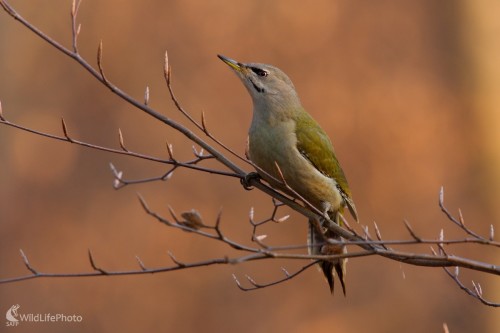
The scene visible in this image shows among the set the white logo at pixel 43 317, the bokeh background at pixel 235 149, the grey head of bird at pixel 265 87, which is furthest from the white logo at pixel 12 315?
the grey head of bird at pixel 265 87

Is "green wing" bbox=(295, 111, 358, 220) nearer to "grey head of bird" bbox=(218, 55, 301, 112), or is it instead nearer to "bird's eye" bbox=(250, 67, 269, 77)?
"grey head of bird" bbox=(218, 55, 301, 112)

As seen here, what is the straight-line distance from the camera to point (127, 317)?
991 centimetres

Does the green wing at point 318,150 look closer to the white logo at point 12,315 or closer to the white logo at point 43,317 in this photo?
the white logo at point 43,317

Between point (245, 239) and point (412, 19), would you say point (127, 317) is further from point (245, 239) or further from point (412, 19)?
point (412, 19)

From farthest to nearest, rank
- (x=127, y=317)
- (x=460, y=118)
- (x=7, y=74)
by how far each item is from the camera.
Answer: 1. (x=460, y=118)
2. (x=7, y=74)
3. (x=127, y=317)

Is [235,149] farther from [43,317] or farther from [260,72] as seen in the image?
[260,72]

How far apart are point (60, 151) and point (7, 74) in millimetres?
1387

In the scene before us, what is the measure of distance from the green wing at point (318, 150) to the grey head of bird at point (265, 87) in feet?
0.56

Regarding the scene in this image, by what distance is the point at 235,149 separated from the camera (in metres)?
10.1

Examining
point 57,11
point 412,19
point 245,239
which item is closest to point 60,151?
point 57,11

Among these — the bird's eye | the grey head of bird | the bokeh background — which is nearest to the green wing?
the grey head of bird

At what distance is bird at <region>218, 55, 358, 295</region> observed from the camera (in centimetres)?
542

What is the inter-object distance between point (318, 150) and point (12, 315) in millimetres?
5751

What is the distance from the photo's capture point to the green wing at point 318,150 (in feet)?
18.7
